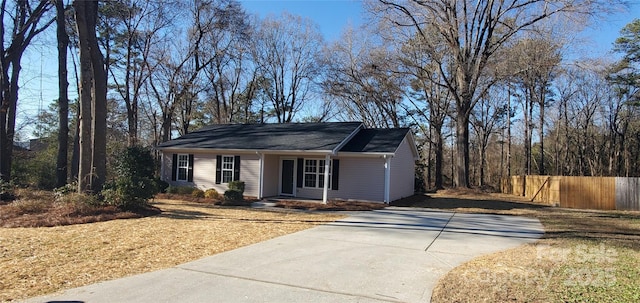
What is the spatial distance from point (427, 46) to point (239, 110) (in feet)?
69.4

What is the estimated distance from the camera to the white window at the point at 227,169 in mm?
19094

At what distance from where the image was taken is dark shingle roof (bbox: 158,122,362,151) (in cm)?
1772

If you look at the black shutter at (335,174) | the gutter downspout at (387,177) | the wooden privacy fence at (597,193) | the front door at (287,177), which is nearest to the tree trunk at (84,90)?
the front door at (287,177)

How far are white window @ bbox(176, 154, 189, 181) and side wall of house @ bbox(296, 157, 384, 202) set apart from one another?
7921mm

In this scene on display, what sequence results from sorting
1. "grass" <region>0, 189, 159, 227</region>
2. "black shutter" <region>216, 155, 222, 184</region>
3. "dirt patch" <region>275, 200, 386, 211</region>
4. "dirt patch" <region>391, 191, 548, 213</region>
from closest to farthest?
1. "grass" <region>0, 189, 159, 227</region>
2. "dirt patch" <region>275, 200, 386, 211</region>
3. "dirt patch" <region>391, 191, 548, 213</region>
4. "black shutter" <region>216, 155, 222, 184</region>

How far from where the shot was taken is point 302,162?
1866cm

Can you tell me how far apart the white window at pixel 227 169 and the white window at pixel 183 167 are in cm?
247

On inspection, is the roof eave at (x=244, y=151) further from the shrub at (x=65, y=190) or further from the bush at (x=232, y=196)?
the shrub at (x=65, y=190)

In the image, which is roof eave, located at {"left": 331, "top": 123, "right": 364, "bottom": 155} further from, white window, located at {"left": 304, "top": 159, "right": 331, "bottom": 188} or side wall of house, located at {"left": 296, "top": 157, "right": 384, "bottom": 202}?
white window, located at {"left": 304, "top": 159, "right": 331, "bottom": 188}

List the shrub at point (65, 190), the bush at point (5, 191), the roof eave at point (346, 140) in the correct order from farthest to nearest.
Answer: the roof eave at point (346, 140)
the bush at point (5, 191)
the shrub at point (65, 190)

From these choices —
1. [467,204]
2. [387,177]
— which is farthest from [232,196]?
[467,204]

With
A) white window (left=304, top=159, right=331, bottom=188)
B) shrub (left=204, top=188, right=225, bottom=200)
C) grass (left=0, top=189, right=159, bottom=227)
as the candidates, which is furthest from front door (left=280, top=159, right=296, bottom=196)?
grass (left=0, top=189, right=159, bottom=227)

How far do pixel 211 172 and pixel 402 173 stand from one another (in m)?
9.60

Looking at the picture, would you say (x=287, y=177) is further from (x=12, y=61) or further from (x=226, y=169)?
(x=12, y=61)
